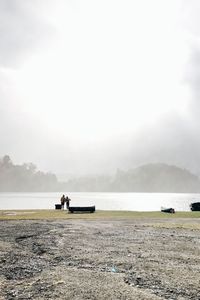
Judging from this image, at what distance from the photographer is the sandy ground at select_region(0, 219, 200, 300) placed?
46.8 feet

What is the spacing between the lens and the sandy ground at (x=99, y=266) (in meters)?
14.3

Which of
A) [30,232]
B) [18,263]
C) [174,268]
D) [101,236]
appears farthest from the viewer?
[30,232]

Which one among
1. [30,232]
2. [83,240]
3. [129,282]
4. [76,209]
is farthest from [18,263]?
[76,209]

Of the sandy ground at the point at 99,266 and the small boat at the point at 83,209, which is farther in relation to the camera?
the small boat at the point at 83,209

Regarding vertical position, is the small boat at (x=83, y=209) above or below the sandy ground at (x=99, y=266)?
above

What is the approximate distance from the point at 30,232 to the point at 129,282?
18.3 metres

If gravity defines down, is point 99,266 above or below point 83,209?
below

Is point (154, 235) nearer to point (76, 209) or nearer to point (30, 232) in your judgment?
point (30, 232)

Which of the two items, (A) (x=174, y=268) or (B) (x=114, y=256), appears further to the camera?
(B) (x=114, y=256)

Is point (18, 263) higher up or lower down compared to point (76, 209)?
lower down

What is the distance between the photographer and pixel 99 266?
18.5m

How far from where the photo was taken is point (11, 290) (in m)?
14.6

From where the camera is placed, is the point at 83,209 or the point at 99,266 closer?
the point at 99,266

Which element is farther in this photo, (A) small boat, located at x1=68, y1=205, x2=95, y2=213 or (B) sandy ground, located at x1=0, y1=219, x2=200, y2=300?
(A) small boat, located at x1=68, y1=205, x2=95, y2=213
